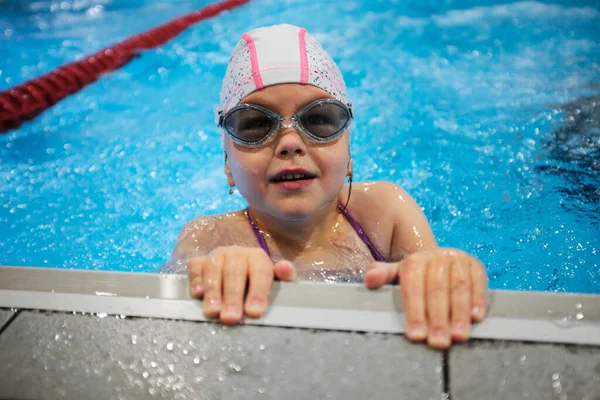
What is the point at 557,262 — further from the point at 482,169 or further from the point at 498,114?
the point at 498,114

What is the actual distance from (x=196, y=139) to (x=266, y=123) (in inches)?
106

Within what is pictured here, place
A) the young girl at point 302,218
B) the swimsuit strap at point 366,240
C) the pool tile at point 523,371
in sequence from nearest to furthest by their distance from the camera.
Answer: the pool tile at point 523,371 < the young girl at point 302,218 < the swimsuit strap at point 366,240

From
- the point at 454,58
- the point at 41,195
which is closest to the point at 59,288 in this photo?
the point at 41,195

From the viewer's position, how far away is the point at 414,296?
1.27 metres

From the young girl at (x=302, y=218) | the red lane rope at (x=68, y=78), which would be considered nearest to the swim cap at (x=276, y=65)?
the young girl at (x=302, y=218)

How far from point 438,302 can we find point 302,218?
986 millimetres

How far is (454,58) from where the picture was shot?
A: 584 cm

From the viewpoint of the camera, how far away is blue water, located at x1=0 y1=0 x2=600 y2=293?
11.0 feet

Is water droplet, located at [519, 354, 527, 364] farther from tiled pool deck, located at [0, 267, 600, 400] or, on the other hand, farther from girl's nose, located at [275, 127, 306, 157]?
girl's nose, located at [275, 127, 306, 157]

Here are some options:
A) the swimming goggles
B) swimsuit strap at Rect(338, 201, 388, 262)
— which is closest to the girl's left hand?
the swimming goggles

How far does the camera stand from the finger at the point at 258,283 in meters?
1.29

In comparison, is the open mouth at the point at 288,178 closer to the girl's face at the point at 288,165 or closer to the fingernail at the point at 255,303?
the girl's face at the point at 288,165

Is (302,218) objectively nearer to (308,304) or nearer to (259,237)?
(259,237)

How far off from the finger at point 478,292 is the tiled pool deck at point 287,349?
0.02 meters
